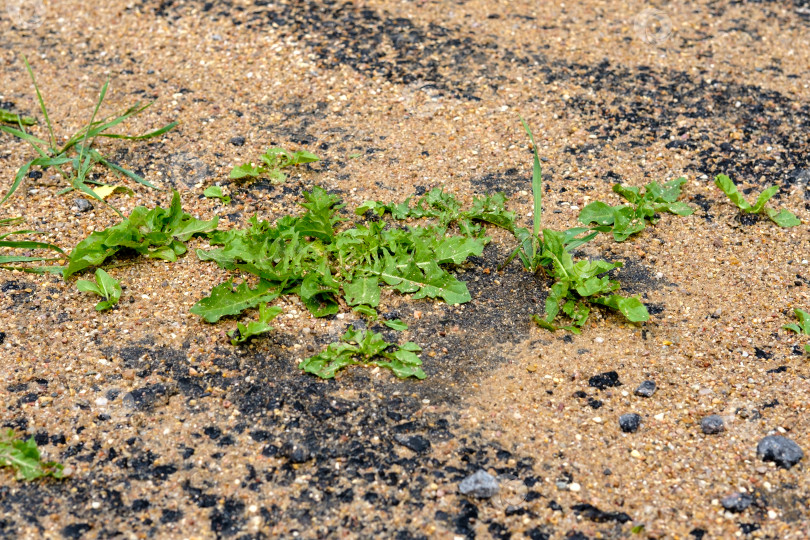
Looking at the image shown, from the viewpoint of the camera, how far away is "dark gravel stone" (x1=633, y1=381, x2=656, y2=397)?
8.91ft

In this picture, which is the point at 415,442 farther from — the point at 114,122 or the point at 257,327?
the point at 114,122

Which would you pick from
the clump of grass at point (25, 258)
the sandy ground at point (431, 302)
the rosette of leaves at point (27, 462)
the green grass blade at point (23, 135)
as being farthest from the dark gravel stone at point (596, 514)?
the green grass blade at point (23, 135)

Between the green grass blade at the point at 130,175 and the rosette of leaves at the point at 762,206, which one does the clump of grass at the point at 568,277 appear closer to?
the rosette of leaves at the point at 762,206

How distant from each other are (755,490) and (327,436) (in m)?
1.39

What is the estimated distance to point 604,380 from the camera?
2.77 m

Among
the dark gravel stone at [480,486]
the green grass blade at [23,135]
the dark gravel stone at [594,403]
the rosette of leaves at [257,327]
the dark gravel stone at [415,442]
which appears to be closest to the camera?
the dark gravel stone at [480,486]

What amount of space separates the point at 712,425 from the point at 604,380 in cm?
40

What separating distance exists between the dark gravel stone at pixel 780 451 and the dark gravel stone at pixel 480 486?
2.97 ft

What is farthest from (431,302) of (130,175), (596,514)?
(130,175)

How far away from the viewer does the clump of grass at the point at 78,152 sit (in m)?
3.67

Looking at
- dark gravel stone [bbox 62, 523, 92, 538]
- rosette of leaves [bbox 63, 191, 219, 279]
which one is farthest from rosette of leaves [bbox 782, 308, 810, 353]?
dark gravel stone [bbox 62, 523, 92, 538]

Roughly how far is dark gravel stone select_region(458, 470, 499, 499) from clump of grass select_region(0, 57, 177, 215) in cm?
225

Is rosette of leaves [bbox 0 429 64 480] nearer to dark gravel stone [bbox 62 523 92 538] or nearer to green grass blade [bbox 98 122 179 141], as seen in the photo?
dark gravel stone [bbox 62 523 92 538]

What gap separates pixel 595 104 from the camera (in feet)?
14.3
